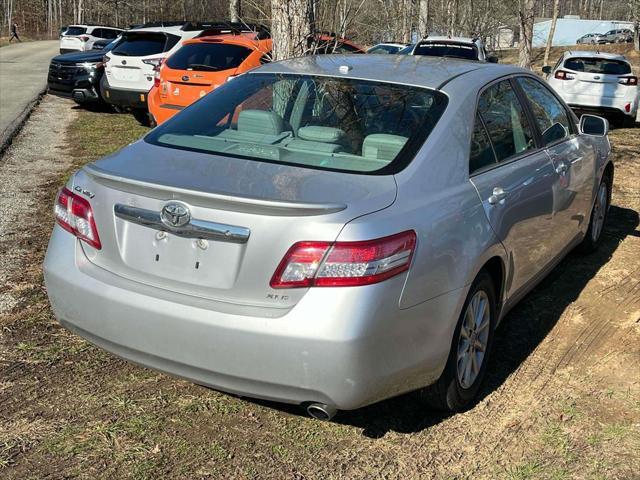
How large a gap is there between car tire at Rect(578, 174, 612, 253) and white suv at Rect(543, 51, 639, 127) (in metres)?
9.64

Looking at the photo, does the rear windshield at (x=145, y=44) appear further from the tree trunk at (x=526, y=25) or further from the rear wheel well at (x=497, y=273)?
the rear wheel well at (x=497, y=273)

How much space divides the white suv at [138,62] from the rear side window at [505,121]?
29.4ft

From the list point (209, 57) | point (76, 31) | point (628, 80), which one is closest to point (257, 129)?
point (209, 57)

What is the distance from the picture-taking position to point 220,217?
2730 mm

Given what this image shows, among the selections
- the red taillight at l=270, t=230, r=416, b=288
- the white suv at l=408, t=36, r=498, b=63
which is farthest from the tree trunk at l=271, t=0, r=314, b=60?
the white suv at l=408, t=36, r=498, b=63

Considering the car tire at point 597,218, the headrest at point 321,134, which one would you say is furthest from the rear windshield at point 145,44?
the headrest at point 321,134

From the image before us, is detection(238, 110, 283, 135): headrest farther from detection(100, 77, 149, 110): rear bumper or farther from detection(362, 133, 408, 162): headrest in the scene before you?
detection(100, 77, 149, 110): rear bumper

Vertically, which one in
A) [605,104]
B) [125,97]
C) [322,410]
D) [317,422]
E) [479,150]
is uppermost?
[479,150]

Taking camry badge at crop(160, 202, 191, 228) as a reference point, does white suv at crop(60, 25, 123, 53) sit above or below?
below

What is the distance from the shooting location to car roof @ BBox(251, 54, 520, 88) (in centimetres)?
377

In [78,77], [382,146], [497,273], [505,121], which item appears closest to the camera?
[382,146]

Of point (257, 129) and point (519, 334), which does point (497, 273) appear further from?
point (257, 129)

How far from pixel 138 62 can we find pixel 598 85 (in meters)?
9.21

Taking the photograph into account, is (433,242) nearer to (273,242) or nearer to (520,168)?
(273,242)
